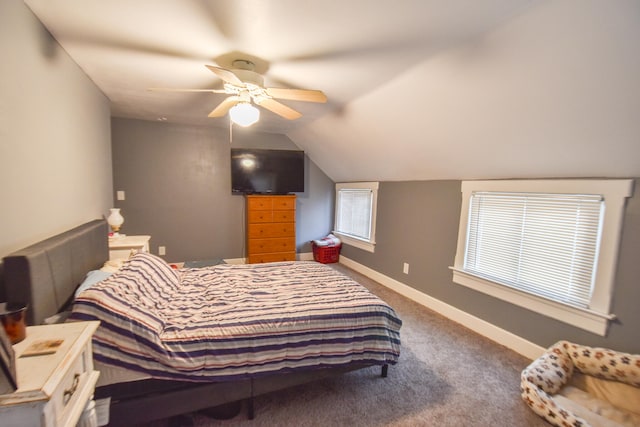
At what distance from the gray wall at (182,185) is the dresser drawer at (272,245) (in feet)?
1.38

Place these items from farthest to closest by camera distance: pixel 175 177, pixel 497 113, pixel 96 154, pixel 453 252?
pixel 175 177
pixel 453 252
pixel 96 154
pixel 497 113

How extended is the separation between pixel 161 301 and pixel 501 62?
274 cm

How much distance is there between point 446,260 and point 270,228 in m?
2.66

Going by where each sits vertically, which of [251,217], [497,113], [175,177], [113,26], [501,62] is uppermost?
[113,26]

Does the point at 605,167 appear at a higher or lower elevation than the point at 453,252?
higher

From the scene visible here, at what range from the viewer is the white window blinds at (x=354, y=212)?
456 cm

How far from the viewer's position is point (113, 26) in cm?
175

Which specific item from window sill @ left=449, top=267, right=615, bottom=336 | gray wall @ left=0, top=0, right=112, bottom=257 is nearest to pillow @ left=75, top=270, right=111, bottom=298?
gray wall @ left=0, top=0, right=112, bottom=257

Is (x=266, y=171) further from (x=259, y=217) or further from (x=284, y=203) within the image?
(x=259, y=217)

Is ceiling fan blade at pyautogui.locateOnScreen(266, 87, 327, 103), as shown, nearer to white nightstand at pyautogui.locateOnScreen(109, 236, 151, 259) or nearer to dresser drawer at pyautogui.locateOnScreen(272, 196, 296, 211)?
white nightstand at pyautogui.locateOnScreen(109, 236, 151, 259)

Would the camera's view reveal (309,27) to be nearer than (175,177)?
Yes

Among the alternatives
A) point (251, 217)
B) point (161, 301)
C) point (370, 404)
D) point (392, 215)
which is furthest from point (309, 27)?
point (251, 217)

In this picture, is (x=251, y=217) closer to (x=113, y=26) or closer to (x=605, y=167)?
(x=113, y=26)

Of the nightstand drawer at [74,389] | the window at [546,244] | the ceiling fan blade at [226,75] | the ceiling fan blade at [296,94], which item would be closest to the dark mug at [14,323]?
the nightstand drawer at [74,389]
